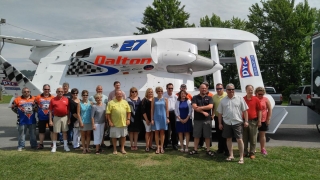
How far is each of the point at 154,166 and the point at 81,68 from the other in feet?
14.9

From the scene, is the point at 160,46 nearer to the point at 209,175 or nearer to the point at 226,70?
the point at 209,175

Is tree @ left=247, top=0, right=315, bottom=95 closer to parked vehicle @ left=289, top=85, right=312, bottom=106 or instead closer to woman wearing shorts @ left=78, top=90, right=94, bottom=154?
parked vehicle @ left=289, top=85, right=312, bottom=106

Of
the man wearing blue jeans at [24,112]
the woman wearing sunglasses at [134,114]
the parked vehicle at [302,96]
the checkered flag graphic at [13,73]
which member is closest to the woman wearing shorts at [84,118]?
the woman wearing sunglasses at [134,114]

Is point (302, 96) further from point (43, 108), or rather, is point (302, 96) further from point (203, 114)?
point (43, 108)

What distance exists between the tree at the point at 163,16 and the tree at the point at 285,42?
778 cm

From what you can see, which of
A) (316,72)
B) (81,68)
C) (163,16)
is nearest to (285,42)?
(163,16)

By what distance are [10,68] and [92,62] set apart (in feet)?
8.40

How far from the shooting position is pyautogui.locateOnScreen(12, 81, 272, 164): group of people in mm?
5656

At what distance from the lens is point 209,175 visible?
4734mm

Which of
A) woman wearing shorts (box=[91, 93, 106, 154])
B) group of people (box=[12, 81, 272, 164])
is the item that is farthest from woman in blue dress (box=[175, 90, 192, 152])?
woman wearing shorts (box=[91, 93, 106, 154])

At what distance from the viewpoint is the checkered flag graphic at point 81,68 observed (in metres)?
8.41

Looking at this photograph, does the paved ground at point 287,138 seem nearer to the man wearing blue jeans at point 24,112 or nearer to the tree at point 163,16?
the man wearing blue jeans at point 24,112

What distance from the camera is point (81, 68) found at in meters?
8.55

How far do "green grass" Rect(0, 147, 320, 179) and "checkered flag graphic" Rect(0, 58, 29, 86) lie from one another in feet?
9.00
